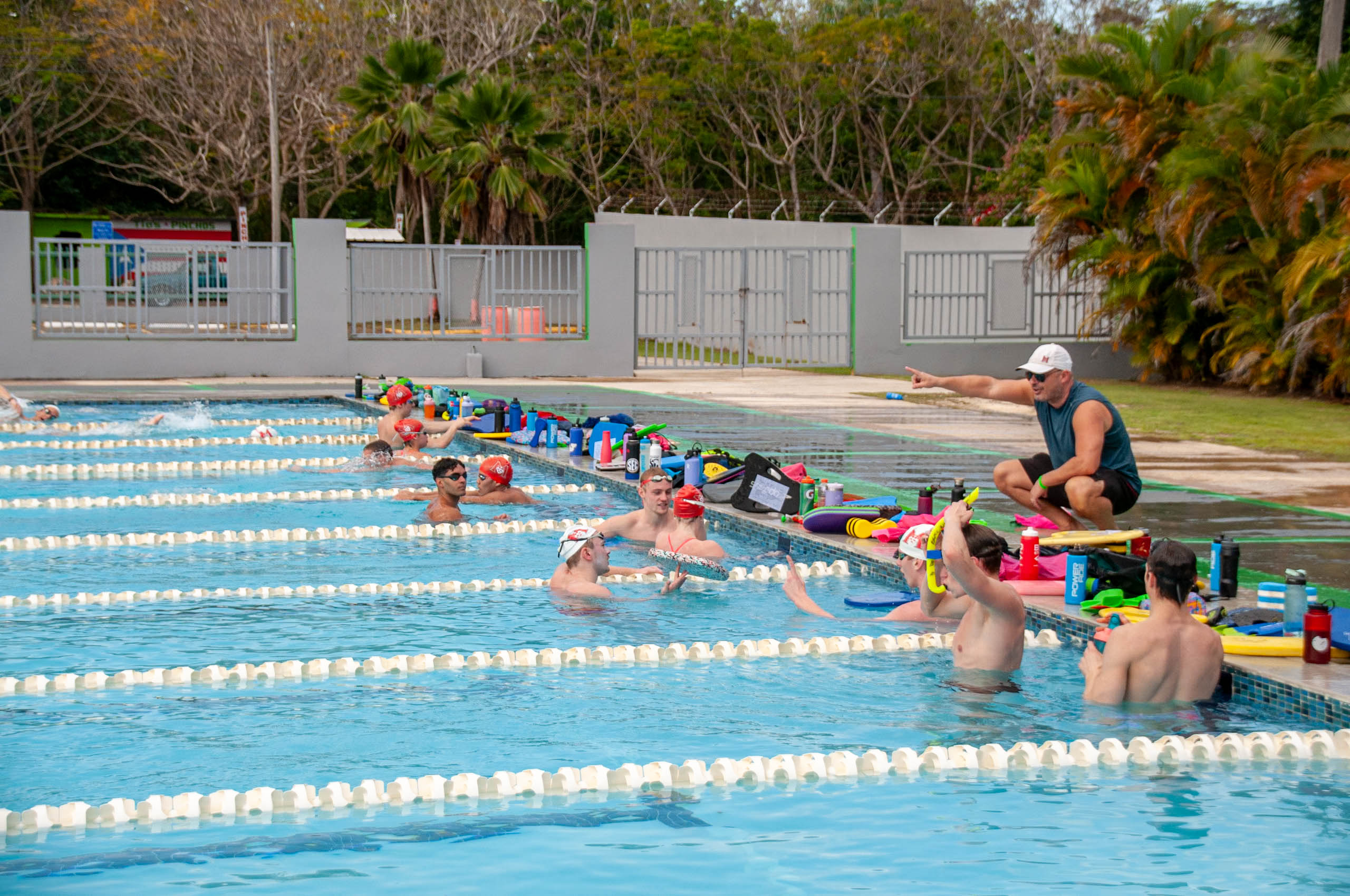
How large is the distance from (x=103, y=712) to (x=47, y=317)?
19.4m

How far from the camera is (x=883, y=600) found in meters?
7.88

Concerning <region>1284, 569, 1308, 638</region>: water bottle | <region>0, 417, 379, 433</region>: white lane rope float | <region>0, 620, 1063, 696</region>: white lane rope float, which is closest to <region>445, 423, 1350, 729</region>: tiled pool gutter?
<region>0, 620, 1063, 696</region>: white lane rope float

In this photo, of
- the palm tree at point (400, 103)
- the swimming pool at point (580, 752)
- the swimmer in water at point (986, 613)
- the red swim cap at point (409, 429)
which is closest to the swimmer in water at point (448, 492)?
the swimming pool at point (580, 752)

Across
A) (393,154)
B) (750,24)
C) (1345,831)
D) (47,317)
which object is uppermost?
(750,24)

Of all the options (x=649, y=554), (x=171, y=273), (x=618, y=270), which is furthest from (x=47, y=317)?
(x=649, y=554)

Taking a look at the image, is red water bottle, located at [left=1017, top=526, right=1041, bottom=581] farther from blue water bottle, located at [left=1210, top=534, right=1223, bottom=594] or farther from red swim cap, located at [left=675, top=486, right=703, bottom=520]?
red swim cap, located at [left=675, top=486, right=703, bottom=520]

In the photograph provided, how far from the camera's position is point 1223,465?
491 inches

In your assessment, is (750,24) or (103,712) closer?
(103,712)

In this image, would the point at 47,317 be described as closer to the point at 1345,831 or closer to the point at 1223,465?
the point at 1223,465

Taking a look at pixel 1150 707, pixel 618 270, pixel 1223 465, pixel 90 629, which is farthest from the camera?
pixel 618 270

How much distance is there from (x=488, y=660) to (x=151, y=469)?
7.83 metres

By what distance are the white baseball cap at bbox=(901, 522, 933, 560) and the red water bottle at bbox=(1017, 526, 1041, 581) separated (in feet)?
3.33

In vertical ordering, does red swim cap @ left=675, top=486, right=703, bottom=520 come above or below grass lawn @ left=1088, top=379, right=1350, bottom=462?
below

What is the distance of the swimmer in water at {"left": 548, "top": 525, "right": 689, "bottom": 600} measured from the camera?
8078 millimetres
